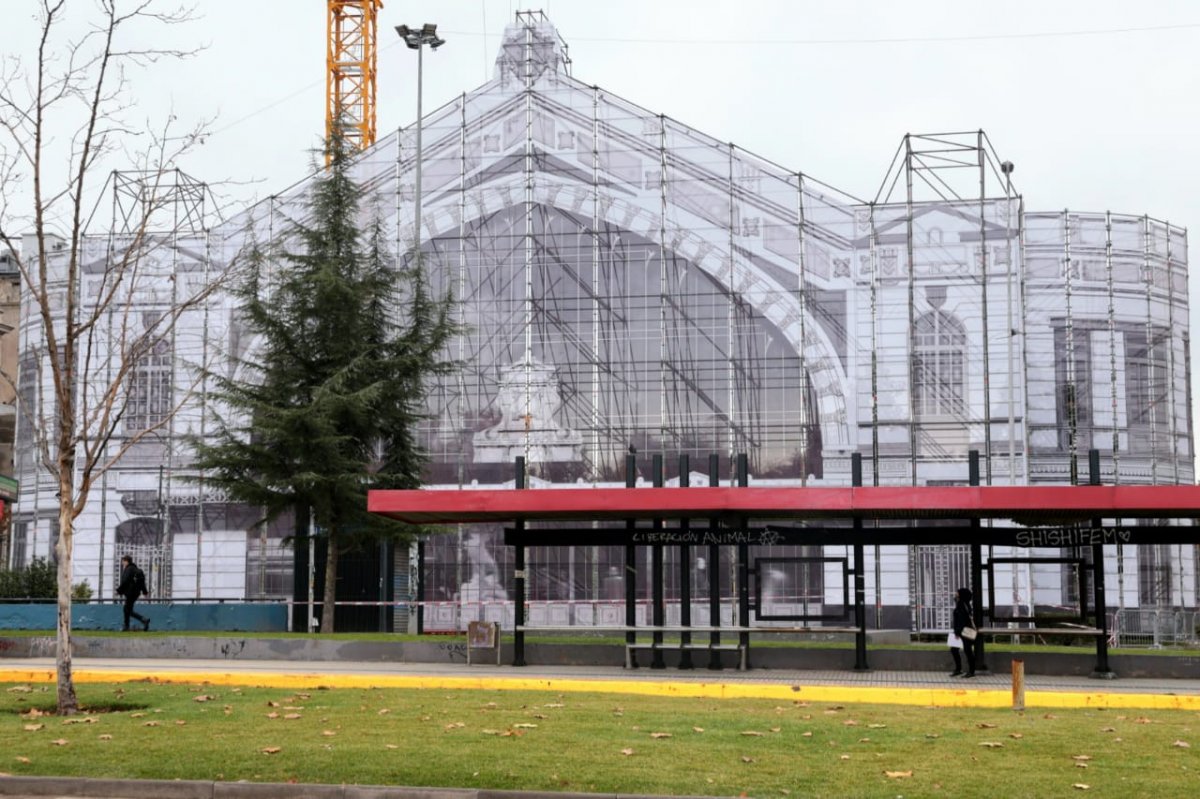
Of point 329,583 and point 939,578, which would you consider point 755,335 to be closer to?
point 939,578

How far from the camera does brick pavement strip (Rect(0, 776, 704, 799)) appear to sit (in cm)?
1123

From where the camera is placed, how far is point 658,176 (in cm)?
4522

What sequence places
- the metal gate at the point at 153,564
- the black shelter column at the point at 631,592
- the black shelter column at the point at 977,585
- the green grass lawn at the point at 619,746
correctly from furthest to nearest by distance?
the metal gate at the point at 153,564 < the black shelter column at the point at 631,592 < the black shelter column at the point at 977,585 < the green grass lawn at the point at 619,746

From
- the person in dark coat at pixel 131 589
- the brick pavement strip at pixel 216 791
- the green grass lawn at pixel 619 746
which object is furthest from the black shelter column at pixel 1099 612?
the person in dark coat at pixel 131 589

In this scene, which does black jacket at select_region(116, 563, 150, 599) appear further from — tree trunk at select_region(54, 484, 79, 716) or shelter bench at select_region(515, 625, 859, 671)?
tree trunk at select_region(54, 484, 79, 716)

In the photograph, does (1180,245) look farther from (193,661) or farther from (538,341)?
(193,661)

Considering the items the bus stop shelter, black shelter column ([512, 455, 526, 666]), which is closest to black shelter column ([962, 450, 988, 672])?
the bus stop shelter

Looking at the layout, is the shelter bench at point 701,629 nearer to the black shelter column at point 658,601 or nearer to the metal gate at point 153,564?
the black shelter column at point 658,601

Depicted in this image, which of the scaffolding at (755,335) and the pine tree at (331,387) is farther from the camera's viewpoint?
the scaffolding at (755,335)

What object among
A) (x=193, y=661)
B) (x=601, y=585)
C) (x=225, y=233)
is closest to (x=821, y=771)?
(x=193, y=661)

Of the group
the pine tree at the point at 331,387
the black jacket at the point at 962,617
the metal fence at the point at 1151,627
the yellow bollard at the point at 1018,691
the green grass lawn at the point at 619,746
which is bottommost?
the metal fence at the point at 1151,627

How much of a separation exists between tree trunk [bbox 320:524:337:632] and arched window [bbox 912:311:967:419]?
18.9 metres

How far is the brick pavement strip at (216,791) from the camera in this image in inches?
442

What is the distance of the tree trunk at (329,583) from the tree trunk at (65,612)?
13960mm
